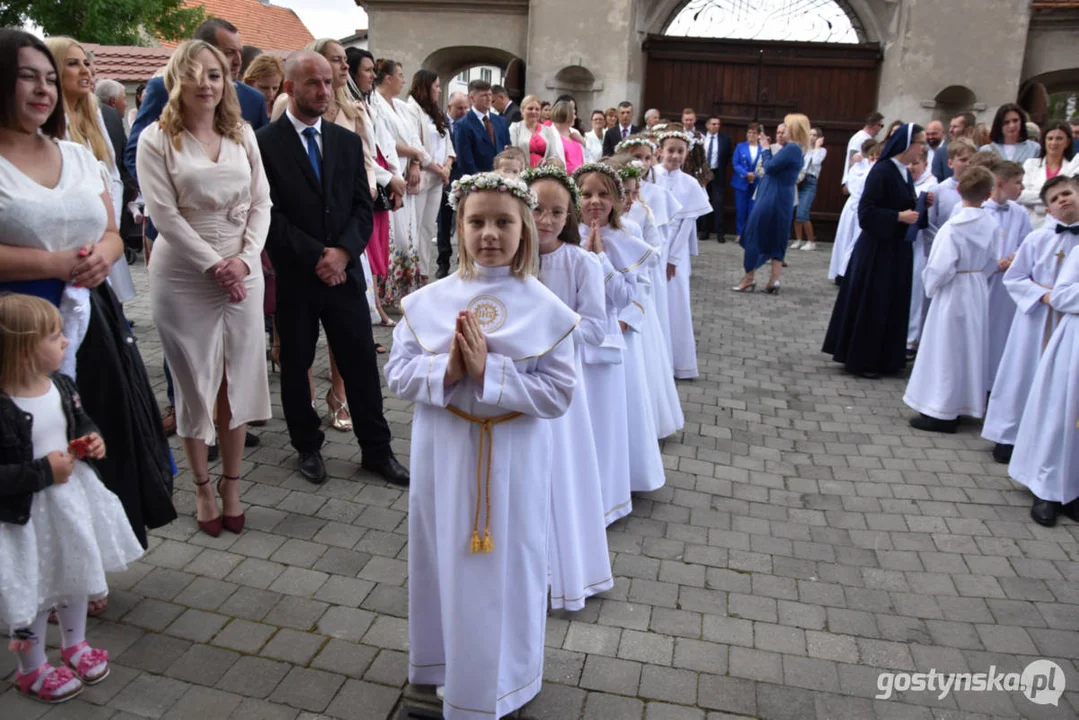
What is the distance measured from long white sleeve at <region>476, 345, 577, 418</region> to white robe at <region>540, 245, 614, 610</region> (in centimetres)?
71

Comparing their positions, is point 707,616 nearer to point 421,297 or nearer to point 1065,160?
point 421,297

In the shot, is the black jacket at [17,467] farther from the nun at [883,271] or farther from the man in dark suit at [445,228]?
the man in dark suit at [445,228]

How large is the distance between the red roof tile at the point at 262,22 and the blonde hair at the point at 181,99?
31048 millimetres

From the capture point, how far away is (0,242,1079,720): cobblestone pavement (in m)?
3.23

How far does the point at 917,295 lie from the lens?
8828mm

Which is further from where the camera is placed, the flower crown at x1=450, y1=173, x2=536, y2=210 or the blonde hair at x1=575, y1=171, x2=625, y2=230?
the blonde hair at x1=575, y1=171, x2=625, y2=230

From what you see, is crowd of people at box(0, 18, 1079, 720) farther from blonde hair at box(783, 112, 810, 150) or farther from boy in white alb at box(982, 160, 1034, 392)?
blonde hair at box(783, 112, 810, 150)

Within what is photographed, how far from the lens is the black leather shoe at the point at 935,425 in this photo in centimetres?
663

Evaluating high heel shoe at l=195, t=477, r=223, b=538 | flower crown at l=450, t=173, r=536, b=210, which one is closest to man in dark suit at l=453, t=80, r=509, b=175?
high heel shoe at l=195, t=477, r=223, b=538

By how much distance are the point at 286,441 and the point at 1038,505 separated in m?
4.59

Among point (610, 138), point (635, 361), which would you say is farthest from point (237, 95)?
point (610, 138)

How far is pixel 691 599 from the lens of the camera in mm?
3977

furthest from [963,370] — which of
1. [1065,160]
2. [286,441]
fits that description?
[286,441]

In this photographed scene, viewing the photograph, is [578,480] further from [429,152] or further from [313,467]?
[429,152]
